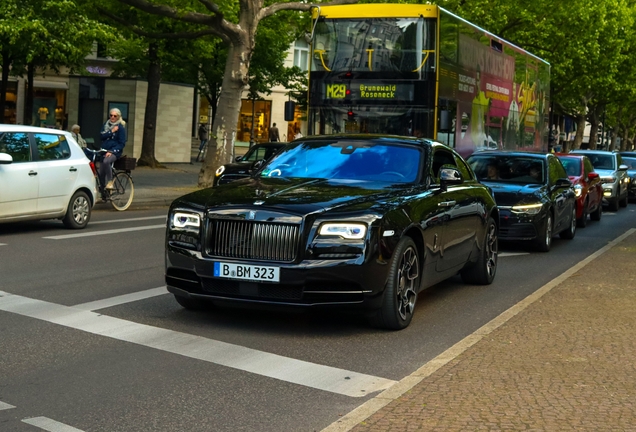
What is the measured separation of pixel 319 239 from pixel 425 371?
1.57 metres

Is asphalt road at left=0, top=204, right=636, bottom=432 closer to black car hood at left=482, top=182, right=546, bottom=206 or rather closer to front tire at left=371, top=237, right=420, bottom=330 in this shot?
front tire at left=371, top=237, right=420, bottom=330

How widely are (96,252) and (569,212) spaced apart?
8135 mm

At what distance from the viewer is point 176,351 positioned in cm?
712

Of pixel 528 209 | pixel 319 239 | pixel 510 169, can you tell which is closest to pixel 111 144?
pixel 510 169

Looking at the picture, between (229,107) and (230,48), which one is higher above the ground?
(230,48)

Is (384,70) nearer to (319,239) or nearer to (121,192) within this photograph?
(121,192)

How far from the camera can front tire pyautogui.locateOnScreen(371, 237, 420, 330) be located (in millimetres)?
7984

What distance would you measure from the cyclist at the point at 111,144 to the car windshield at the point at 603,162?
538 inches

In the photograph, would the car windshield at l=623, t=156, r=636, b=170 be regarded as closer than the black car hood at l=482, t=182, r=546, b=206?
No

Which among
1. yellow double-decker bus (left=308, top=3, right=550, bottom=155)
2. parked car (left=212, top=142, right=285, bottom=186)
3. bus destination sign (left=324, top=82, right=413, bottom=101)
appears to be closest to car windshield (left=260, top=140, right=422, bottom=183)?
parked car (left=212, top=142, right=285, bottom=186)

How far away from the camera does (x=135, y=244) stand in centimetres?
1391

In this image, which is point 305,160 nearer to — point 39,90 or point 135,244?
point 135,244

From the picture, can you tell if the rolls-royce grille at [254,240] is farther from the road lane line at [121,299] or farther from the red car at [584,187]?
the red car at [584,187]

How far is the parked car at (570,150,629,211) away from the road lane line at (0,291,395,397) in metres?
20.0
